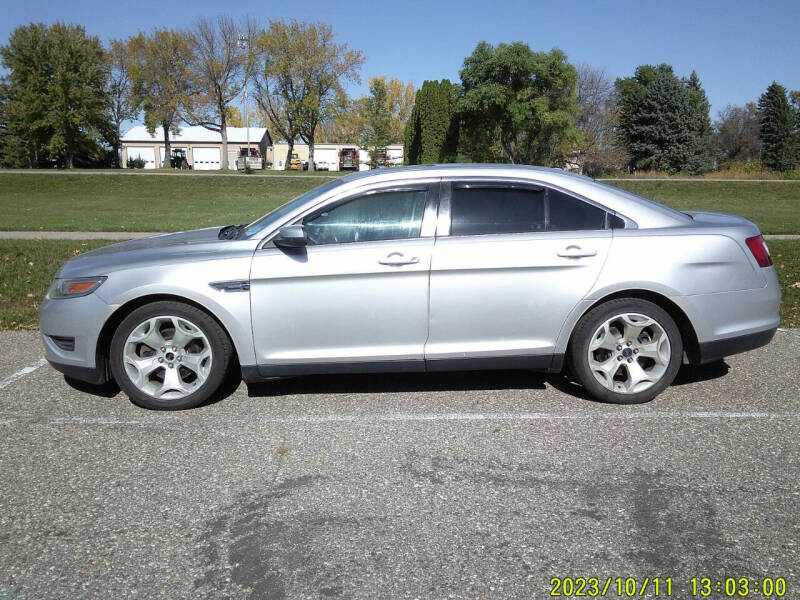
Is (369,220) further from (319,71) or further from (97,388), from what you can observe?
(319,71)

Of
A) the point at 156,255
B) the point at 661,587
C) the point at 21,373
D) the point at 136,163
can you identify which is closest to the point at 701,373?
the point at 661,587

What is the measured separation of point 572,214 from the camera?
4.49m

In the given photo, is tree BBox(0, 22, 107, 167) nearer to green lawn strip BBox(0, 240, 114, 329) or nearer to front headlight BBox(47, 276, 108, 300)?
green lawn strip BBox(0, 240, 114, 329)

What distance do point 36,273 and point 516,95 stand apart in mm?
35244

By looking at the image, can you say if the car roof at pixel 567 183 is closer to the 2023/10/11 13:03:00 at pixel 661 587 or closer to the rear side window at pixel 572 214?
the rear side window at pixel 572 214

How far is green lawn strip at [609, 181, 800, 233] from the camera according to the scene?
25.8 m

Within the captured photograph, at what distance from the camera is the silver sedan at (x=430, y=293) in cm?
428

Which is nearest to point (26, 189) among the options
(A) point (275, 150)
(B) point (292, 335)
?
(B) point (292, 335)

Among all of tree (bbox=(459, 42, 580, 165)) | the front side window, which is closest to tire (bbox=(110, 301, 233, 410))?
the front side window

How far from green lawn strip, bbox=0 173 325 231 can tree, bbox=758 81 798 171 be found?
48.4 m

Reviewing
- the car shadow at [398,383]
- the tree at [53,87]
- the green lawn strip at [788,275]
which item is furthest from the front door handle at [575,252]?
the tree at [53,87]

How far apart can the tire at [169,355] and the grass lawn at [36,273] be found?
3496 millimetres

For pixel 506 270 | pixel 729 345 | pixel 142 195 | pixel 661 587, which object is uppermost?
pixel 142 195

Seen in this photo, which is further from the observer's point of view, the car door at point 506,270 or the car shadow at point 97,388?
the car shadow at point 97,388
